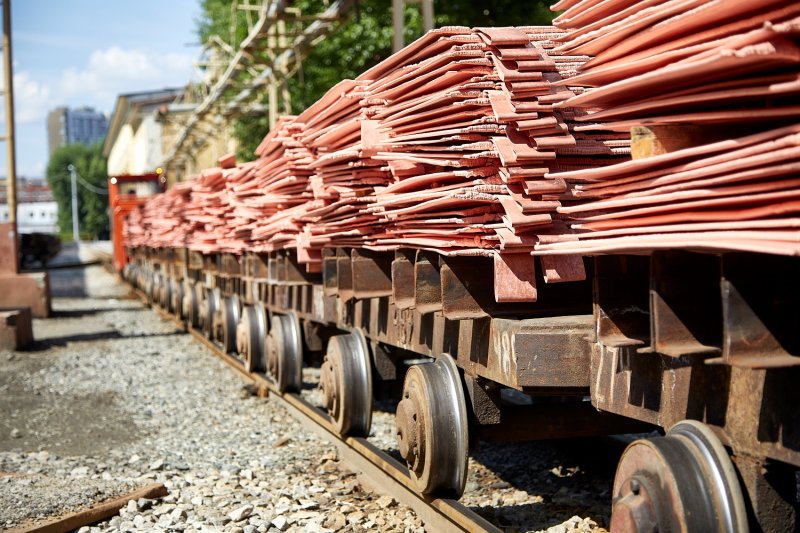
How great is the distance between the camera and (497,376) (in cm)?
407

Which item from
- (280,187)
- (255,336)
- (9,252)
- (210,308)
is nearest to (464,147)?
(280,187)

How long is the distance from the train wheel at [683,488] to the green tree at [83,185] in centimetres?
11559

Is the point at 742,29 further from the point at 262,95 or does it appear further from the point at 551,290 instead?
the point at 262,95

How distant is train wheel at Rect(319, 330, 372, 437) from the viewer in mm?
6230

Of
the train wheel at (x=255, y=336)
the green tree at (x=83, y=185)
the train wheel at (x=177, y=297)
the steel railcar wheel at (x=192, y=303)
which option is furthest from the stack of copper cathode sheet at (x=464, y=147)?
the green tree at (x=83, y=185)

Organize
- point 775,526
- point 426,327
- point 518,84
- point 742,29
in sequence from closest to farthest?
point 742,29 < point 775,526 < point 518,84 < point 426,327

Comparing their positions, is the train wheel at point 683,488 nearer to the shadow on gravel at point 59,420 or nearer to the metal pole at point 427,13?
the shadow on gravel at point 59,420

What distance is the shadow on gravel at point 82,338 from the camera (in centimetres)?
1412

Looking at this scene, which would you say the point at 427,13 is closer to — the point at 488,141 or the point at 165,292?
the point at 488,141

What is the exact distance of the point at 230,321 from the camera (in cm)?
1173

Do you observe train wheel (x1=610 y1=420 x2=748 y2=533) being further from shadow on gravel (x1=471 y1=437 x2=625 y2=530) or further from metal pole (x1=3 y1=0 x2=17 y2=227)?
metal pole (x1=3 y1=0 x2=17 y2=227)

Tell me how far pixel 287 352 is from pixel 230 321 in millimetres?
3513

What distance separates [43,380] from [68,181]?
125 m

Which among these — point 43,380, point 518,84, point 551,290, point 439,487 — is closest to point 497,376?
point 551,290
